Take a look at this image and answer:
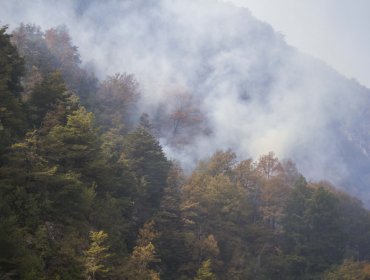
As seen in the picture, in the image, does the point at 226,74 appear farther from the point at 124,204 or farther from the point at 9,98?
the point at 9,98

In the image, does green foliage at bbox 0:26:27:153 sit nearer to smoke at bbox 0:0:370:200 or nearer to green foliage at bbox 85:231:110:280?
green foliage at bbox 85:231:110:280

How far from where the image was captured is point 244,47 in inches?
3752

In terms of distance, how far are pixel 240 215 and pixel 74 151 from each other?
64.0 feet

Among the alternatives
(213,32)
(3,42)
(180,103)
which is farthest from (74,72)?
(213,32)

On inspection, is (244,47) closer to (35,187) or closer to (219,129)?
(219,129)

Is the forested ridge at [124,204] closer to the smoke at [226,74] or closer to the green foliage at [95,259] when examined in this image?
the green foliage at [95,259]

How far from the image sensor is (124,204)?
2703 centimetres

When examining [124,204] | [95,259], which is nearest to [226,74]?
[124,204]

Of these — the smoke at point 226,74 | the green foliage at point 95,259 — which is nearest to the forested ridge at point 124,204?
the green foliage at point 95,259

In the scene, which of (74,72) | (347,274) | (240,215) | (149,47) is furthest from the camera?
(149,47)

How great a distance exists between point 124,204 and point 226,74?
6251 cm

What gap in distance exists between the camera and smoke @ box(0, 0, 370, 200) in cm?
7325

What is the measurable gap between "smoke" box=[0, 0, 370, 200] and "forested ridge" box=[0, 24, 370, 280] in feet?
59.7

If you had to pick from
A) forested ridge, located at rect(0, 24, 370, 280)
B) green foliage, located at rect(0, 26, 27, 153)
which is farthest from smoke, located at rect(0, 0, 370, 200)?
green foliage, located at rect(0, 26, 27, 153)
